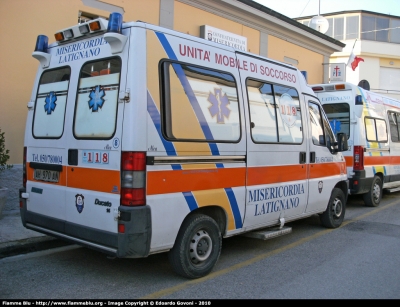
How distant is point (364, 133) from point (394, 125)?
2.19 m

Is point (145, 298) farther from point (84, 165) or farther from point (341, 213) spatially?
point (341, 213)

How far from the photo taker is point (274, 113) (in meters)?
5.62

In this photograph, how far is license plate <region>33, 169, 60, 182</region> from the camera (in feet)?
15.1

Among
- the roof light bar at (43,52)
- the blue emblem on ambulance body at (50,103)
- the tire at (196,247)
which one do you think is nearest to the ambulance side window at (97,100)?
the blue emblem on ambulance body at (50,103)

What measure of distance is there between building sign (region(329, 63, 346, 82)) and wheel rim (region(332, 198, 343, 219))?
12.2 metres

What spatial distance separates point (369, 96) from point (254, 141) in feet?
17.7

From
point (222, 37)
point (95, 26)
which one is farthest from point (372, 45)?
point (95, 26)

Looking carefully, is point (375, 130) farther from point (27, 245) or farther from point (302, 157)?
point (27, 245)

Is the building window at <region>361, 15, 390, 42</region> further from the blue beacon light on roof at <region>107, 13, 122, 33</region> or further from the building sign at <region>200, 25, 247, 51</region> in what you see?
the blue beacon light on roof at <region>107, 13, 122, 33</region>

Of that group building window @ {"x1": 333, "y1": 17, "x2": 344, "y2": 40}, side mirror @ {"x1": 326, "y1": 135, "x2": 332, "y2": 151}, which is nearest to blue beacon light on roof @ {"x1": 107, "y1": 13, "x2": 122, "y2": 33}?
side mirror @ {"x1": 326, "y1": 135, "x2": 332, "y2": 151}

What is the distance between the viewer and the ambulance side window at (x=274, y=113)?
17.3 feet

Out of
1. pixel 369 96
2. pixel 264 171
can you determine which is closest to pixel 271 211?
pixel 264 171

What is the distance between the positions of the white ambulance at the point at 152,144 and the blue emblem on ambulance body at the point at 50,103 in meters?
0.01

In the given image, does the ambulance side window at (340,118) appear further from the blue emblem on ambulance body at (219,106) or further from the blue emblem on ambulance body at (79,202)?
the blue emblem on ambulance body at (79,202)
